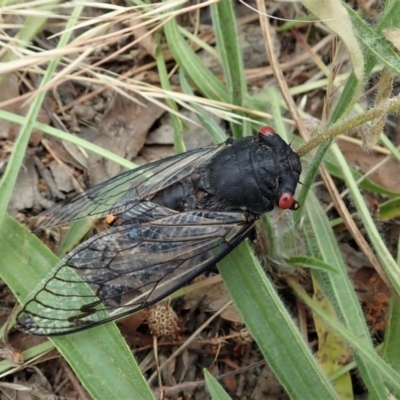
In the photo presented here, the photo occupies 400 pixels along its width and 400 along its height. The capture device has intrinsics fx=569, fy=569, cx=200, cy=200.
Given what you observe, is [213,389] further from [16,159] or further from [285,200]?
[16,159]

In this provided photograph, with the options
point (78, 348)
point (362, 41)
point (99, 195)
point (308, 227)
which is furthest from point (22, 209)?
point (362, 41)

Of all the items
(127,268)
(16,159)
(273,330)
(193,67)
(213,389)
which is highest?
(193,67)

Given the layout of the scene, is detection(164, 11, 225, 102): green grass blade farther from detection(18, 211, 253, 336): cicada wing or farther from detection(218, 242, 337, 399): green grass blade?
detection(218, 242, 337, 399): green grass blade

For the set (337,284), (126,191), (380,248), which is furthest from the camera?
(126,191)

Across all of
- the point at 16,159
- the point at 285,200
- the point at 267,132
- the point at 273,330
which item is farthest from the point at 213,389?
the point at 16,159

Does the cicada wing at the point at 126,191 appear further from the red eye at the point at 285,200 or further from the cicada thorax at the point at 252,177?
the red eye at the point at 285,200

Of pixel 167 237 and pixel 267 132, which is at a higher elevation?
pixel 267 132

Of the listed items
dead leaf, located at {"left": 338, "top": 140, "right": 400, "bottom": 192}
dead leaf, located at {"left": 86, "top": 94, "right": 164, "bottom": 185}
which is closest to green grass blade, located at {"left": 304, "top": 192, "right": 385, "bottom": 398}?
dead leaf, located at {"left": 338, "top": 140, "right": 400, "bottom": 192}

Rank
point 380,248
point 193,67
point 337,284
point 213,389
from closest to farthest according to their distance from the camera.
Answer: point 213,389
point 380,248
point 337,284
point 193,67
